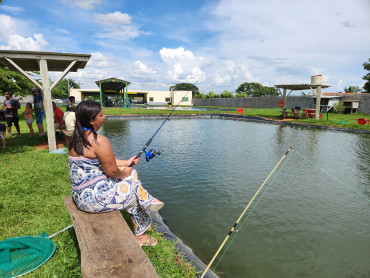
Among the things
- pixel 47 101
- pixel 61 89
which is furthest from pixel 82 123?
pixel 61 89

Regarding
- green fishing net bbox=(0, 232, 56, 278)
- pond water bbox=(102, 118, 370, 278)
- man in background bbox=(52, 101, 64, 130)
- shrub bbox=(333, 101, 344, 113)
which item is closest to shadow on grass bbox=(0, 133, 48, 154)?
man in background bbox=(52, 101, 64, 130)

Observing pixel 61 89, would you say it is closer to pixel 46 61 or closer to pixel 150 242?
pixel 46 61

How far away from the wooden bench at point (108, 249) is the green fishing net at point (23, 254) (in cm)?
72

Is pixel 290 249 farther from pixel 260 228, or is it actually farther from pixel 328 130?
pixel 328 130

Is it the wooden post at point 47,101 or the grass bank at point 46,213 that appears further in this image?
the wooden post at point 47,101

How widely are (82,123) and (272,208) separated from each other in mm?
4010

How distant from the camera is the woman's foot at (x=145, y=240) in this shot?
303cm

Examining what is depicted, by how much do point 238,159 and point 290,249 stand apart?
193 inches

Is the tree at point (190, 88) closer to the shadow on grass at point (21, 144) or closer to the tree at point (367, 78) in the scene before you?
the shadow on grass at point (21, 144)

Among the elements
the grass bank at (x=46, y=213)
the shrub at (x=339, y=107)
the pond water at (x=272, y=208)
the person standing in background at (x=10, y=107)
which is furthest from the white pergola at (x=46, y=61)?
the shrub at (x=339, y=107)

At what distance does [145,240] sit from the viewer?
306 centimetres

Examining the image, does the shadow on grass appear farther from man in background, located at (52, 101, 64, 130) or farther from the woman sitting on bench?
the woman sitting on bench

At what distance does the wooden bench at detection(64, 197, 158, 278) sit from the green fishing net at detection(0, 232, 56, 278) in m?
0.72

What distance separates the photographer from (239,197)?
17.4ft
